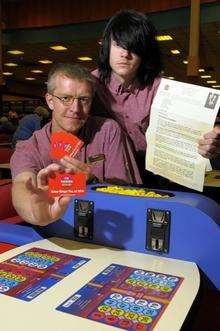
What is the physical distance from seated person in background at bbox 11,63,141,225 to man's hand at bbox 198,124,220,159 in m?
0.42

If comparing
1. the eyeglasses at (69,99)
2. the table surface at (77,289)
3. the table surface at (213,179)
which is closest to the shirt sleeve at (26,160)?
the eyeglasses at (69,99)

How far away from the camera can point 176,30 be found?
776 centimetres

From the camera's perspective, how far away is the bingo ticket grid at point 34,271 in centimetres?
95

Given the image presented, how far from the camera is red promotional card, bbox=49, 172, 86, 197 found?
3.66ft

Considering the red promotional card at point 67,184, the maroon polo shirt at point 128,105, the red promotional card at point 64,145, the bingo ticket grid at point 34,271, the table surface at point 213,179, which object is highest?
the maroon polo shirt at point 128,105

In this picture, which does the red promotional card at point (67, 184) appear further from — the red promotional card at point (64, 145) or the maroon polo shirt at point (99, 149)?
the maroon polo shirt at point (99, 149)

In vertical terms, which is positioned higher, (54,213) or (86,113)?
(86,113)

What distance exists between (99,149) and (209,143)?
0.58m

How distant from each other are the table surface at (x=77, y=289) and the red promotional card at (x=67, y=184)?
223mm

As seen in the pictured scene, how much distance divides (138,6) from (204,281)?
7.35m

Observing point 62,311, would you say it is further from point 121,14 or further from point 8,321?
point 121,14

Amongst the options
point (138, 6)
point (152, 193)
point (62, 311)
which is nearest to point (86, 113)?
point (152, 193)

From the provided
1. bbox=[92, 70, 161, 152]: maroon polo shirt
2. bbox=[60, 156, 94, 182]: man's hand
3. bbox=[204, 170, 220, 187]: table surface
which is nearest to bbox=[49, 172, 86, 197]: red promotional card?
bbox=[60, 156, 94, 182]: man's hand

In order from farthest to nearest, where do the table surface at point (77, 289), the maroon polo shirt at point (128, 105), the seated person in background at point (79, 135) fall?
1. the maroon polo shirt at point (128, 105)
2. the seated person in background at point (79, 135)
3. the table surface at point (77, 289)
